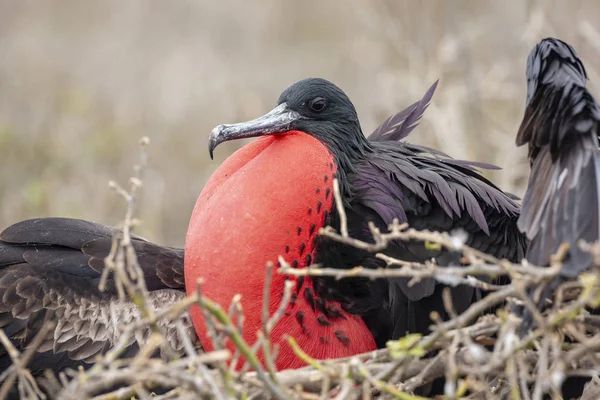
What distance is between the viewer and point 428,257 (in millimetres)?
3025

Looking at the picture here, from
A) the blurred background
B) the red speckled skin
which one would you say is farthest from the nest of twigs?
the blurred background

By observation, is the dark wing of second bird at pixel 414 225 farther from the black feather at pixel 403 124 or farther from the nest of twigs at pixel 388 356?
the nest of twigs at pixel 388 356

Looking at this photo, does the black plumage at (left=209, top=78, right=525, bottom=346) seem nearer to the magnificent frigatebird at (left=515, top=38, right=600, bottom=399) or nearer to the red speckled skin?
the red speckled skin

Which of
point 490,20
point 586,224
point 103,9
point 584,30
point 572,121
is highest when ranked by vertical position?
point 103,9

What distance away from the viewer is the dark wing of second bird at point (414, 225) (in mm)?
3049

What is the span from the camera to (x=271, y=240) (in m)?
2.96

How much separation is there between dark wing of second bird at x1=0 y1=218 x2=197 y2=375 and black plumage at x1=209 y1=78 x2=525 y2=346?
0.53 meters

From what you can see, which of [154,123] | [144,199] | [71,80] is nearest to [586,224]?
[144,199]

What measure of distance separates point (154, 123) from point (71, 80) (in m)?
1.24

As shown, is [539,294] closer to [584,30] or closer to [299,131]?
[299,131]

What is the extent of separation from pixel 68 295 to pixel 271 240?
79 centimetres

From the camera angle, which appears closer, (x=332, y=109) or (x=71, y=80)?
(x=332, y=109)

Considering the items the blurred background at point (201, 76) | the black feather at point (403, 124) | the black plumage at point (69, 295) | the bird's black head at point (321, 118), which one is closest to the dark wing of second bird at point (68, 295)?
the black plumage at point (69, 295)

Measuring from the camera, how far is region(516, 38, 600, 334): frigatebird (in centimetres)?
238
